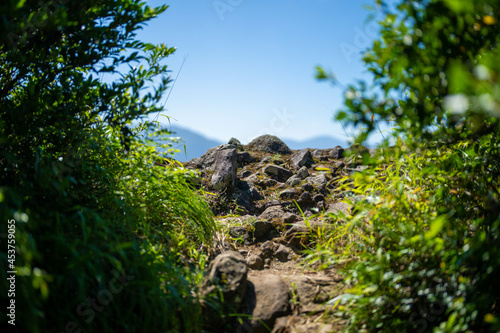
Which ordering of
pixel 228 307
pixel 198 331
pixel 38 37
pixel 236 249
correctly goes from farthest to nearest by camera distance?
1. pixel 236 249
2. pixel 38 37
3. pixel 228 307
4. pixel 198 331

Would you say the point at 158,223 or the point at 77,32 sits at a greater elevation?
the point at 77,32

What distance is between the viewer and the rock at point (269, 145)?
6.17 meters

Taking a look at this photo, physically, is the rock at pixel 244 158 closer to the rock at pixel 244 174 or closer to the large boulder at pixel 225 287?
the rock at pixel 244 174

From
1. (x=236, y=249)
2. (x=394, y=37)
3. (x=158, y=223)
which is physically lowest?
(x=236, y=249)

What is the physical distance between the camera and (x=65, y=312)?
5.28 feet

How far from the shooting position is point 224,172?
4.32 m

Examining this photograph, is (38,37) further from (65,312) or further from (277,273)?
(277,273)

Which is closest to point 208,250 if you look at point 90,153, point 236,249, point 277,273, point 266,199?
point 236,249

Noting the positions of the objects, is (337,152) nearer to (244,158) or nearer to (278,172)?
(278,172)

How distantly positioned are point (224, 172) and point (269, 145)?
2.11m

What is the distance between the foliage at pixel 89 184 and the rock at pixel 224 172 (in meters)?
1.30

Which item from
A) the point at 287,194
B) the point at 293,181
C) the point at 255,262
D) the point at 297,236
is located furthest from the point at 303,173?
the point at 255,262

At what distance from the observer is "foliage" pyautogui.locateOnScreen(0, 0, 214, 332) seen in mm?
1714

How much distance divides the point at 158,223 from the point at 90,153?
0.81 m
